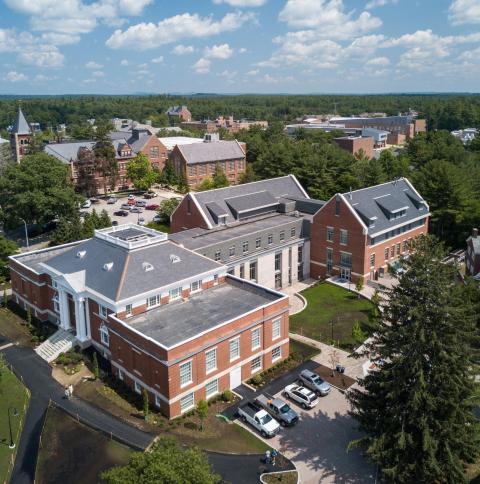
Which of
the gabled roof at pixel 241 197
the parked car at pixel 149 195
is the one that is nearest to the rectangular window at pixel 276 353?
the gabled roof at pixel 241 197

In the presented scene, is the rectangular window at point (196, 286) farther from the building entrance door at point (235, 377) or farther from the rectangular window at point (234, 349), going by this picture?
the building entrance door at point (235, 377)

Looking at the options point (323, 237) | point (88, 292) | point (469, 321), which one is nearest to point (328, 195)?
point (323, 237)

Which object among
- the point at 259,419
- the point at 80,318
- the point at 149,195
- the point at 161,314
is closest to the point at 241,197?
the point at 161,314

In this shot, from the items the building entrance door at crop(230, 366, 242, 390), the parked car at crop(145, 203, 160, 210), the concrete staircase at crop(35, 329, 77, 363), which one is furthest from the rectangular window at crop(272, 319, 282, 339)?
the parked car at crop(145, 203, 160, 210)

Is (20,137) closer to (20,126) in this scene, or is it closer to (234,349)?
(20,126)

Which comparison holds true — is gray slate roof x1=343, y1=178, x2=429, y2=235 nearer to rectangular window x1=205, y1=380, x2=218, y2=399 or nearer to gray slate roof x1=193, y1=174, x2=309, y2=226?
gray slate roof x1=193, y1=174, x2=309, y2=226

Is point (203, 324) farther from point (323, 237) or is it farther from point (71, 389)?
point (323, 237)
